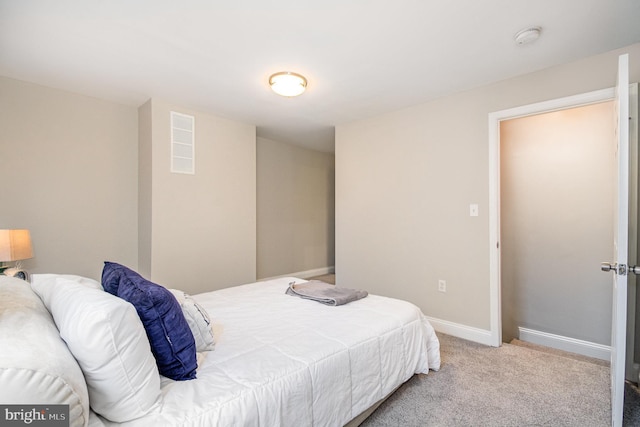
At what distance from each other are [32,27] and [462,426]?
3.55 meters

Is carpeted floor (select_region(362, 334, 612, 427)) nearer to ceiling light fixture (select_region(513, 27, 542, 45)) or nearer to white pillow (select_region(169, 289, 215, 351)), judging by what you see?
white pillow (select_region(169, 289, 215, 351))

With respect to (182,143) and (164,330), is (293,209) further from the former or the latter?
(164,330)

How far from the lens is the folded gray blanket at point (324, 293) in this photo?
2150 millimetres

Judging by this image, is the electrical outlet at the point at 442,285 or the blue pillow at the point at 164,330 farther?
the electrical outlet at the point at 442,285

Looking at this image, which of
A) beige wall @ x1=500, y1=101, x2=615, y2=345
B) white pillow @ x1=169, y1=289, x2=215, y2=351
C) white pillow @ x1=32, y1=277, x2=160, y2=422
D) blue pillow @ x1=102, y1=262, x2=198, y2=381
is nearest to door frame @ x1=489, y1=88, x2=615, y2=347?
beige wall @ x1=500, y1=101, x2=615, y2=345

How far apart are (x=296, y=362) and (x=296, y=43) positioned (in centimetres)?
203

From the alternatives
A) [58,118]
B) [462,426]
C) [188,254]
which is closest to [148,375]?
[462,426]

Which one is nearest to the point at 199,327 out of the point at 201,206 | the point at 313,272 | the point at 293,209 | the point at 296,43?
the point at 296,43

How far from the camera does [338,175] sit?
4059 millimetres

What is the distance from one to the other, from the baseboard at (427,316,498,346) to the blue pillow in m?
2.58

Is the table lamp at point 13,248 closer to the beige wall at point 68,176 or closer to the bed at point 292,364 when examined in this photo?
the beige wall at point 68,176

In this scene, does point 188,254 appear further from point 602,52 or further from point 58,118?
point 602,52

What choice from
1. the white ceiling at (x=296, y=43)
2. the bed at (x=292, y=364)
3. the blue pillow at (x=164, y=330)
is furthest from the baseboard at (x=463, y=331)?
the blue pillow at (x=164, y=330)

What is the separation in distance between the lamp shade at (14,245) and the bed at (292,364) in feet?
4.36
